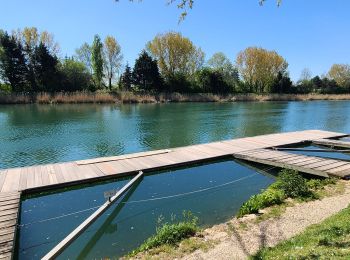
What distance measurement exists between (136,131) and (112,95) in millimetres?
26807

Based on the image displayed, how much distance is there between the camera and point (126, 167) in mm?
9820

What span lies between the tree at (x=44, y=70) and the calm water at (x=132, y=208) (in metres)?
40.5

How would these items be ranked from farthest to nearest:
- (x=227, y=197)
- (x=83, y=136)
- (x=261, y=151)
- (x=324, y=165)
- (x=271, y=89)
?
(x=271, y=89) → (x=83, y=136) → (x=261, y=151) → (x=324, y=165) → (x=227, y=197)

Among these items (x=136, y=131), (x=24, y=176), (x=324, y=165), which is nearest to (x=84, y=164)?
(x=24, y=176)

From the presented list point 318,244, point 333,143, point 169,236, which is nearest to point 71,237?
point 169,236

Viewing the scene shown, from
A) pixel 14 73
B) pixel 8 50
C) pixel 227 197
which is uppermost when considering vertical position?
pixel 8 50

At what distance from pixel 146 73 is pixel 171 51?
851 cm

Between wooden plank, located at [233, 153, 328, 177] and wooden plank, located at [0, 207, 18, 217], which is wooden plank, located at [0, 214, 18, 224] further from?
wooden plank, located at [233, 153, 328, 177]

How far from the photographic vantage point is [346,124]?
23.9 m

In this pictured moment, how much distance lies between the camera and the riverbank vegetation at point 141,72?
4519 centimetres

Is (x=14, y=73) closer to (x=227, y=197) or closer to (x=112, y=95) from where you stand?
(x=112, y=95)

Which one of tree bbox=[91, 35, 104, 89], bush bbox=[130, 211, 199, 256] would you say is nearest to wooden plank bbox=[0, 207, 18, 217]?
bush bbox=[130, 211, 199, 256]

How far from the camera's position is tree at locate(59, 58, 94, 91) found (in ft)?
156

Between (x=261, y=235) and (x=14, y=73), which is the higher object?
(x=14, y=73)
